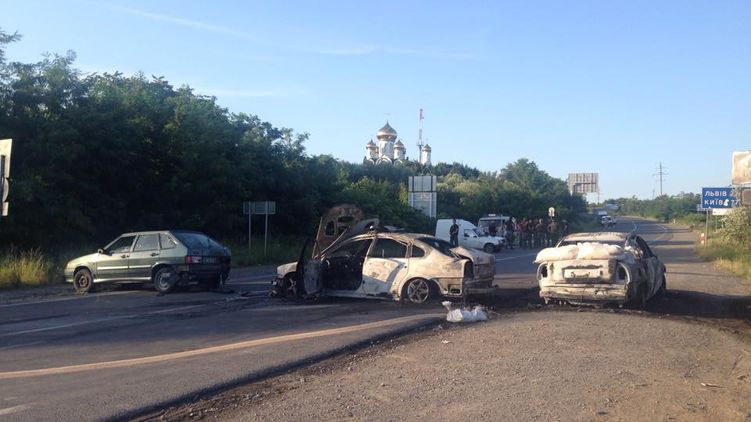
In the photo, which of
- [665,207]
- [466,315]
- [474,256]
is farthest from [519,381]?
[665,207]

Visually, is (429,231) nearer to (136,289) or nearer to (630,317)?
(136,289)

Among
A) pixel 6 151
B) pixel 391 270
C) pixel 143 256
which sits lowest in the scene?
pixel 391 270

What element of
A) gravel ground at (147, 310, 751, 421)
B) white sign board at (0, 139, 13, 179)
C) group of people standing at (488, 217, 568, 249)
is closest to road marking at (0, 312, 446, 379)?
gravel ground at (147, 310, 751, 421)

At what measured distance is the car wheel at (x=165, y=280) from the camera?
1672 cm

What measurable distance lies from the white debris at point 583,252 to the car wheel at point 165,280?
8.62m

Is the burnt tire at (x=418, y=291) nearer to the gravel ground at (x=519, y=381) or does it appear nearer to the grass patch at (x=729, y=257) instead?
the gravel ground at (x=519, y=381)

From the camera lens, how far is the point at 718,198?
1276 inches

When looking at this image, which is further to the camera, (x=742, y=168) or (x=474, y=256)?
(x=742, y=168)

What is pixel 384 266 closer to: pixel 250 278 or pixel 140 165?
pixel 250 278

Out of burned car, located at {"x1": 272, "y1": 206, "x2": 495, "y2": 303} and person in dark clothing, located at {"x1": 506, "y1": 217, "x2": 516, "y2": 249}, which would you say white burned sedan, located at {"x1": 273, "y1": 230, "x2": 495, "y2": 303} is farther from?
person in dark clothing, located at {"x1": 506, "y1": 217, "x2": 516, "y2": 249}

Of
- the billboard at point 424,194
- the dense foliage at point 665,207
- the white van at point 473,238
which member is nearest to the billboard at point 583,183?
the dense foliage at point 665,207

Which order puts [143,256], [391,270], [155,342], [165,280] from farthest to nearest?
[143,256], [165,280], [391,270], [155,342]

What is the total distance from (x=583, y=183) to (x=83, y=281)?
287 ft

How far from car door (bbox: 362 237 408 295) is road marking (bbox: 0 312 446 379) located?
195 cm
